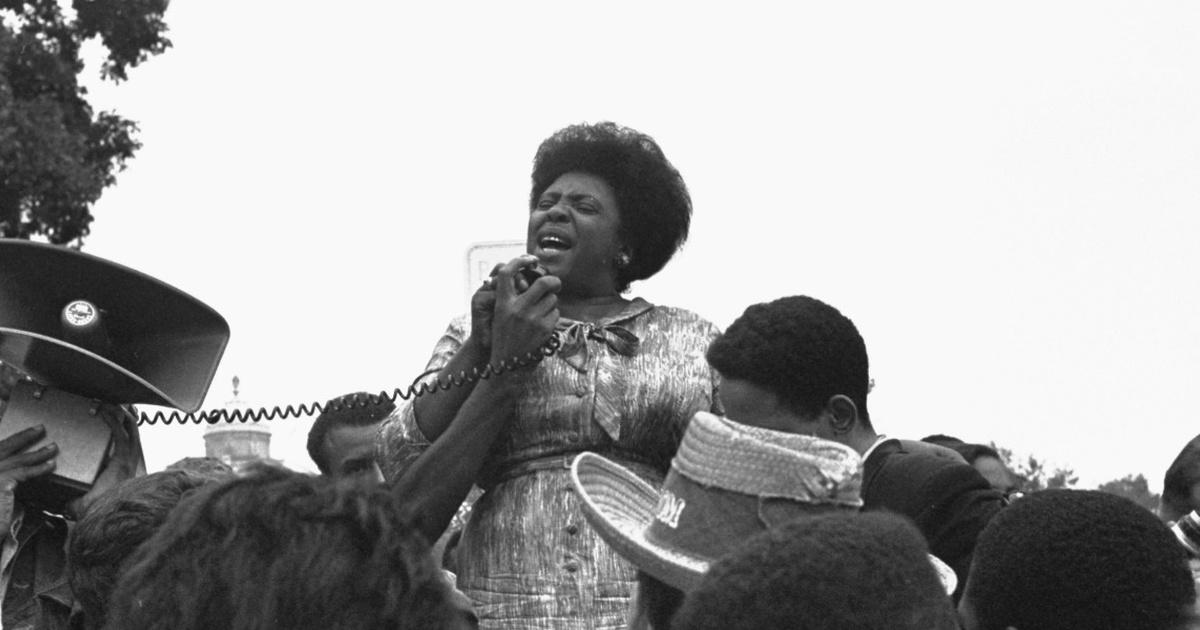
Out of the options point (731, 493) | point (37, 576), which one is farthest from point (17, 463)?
point (731, 493)

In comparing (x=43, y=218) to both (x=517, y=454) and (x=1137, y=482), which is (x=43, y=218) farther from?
(x=517, y=454)

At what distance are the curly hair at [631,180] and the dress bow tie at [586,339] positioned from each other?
0.33 meters

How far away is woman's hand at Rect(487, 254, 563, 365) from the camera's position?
4.15m

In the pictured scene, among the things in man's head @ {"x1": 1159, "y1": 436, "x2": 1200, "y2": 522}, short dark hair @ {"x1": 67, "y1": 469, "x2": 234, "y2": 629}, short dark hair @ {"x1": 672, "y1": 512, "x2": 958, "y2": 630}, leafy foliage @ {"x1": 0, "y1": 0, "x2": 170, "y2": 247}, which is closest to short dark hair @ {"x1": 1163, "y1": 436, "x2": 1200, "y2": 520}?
man's head @ {"x1": 1159, "y1": 436, "x2": 1200, "y2": 522}

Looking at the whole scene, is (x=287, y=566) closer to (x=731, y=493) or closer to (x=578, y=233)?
(x=731, y=493)

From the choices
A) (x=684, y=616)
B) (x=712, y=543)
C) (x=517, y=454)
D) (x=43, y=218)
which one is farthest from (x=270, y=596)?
(x=43, y=218)

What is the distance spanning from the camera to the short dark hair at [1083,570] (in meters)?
2.94

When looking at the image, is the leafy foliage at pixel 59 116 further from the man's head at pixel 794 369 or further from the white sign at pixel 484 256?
the man's head at pixel 794 369

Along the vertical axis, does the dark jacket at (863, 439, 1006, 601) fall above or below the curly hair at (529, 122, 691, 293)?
below

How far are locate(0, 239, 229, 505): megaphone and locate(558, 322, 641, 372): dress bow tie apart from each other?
0.86 meters

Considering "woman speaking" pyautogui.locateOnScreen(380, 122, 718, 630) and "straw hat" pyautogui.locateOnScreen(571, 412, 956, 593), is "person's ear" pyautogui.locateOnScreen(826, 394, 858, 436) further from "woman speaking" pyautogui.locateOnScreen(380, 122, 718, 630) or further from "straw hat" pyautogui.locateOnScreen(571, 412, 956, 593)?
"straw hat" pyautogui.locateOnScreen(571, 412, 956, 593)

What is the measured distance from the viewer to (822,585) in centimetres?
218

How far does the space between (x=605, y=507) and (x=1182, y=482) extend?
3.00 m

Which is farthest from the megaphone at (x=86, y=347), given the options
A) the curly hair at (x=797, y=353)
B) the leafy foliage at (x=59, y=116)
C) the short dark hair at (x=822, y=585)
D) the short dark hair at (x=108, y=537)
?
the leafy foliage at (x=59, y=116)
